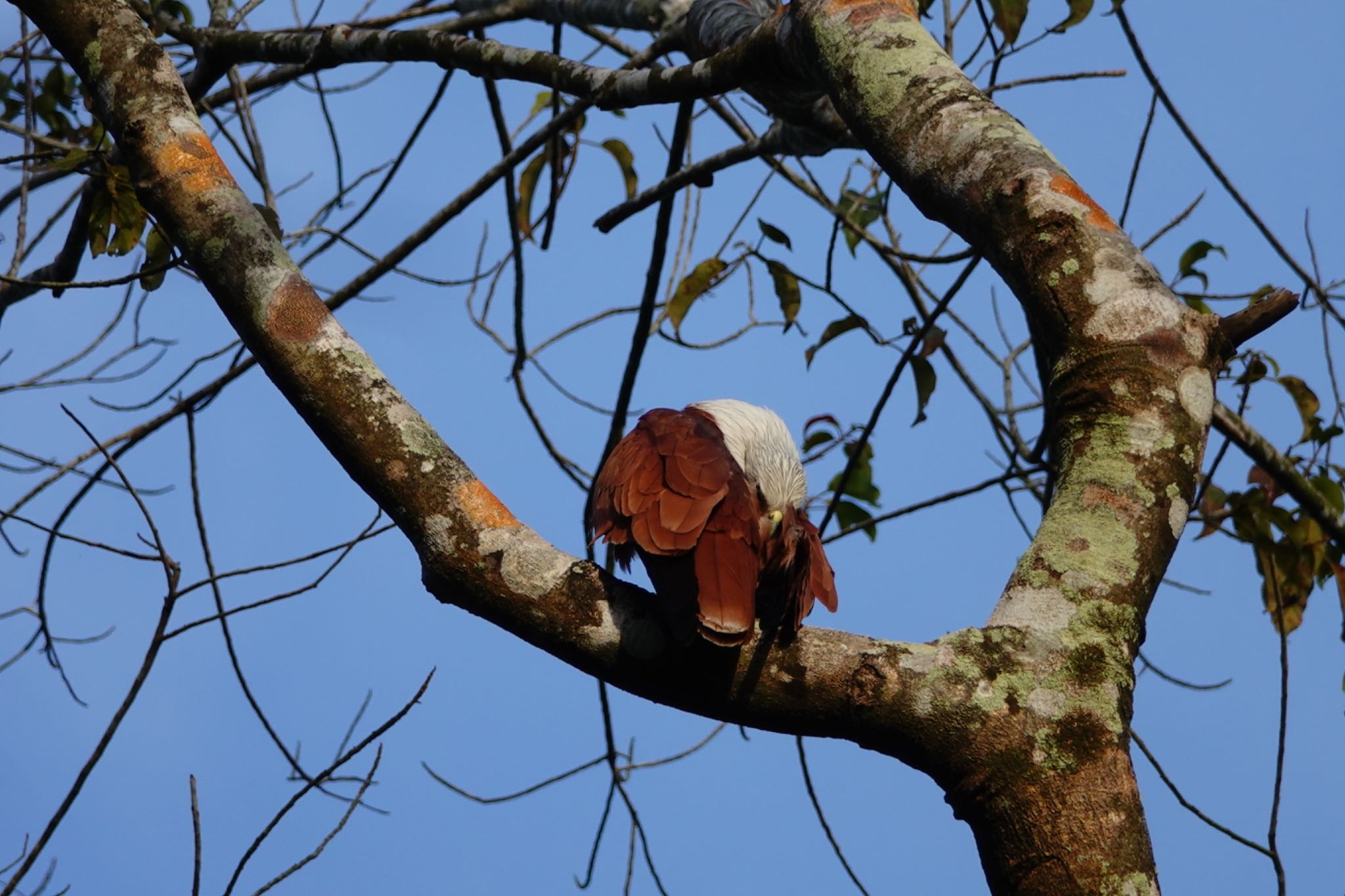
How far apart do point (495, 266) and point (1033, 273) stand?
102 inches

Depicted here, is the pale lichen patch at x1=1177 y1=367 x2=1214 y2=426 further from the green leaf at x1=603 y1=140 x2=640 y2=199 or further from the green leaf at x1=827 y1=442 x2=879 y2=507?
the green leaf at x1=603 y1=140 x2=640 y2=199

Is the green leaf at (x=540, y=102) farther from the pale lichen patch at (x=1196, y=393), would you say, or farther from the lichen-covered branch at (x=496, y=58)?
the pale lichen patch at (x=1196, y=393)

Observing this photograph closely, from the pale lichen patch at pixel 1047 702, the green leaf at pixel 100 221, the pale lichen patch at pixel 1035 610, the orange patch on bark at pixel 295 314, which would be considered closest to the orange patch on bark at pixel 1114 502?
the pale lichen patch at pixel 1035 610

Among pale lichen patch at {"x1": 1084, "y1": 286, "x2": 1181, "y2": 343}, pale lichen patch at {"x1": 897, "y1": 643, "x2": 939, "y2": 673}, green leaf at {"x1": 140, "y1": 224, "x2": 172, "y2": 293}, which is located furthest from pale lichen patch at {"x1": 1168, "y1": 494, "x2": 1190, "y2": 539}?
green leaf at {"x1": 140, "y1": 224, "x2": 172, "y2": 293}

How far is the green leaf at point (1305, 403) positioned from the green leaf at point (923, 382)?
42.1 inches

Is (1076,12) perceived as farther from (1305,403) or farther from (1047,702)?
(1047,702)

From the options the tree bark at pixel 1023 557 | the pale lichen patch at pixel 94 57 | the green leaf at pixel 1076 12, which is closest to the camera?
the tree bark at pixel 1023 557

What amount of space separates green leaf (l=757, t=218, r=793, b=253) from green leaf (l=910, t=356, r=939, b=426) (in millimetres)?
483

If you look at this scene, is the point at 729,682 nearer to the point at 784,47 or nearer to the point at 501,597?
the point at 501,597

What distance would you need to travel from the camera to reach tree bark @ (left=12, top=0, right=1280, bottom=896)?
4.15ft

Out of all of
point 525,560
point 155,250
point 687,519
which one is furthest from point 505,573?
point 155,250

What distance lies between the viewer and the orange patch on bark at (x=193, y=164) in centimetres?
182

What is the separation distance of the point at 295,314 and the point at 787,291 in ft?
5.93

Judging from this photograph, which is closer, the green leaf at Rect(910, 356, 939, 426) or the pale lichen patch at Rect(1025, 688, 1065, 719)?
the pale lichen patch at Rect(1025, 688, 1065, 719)
